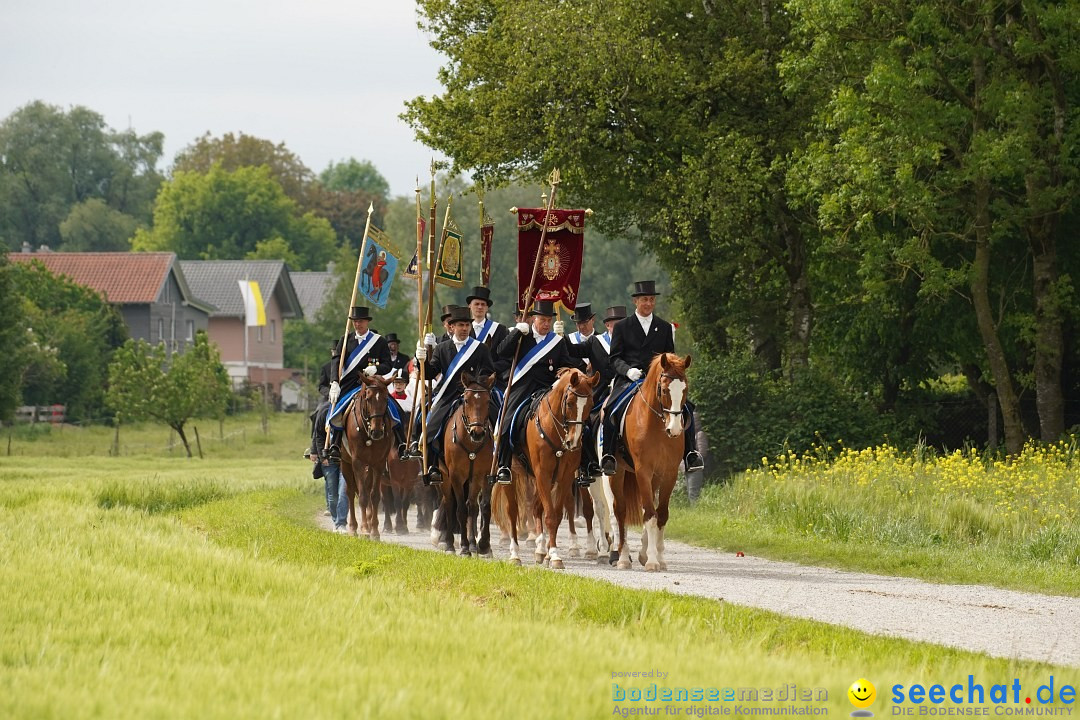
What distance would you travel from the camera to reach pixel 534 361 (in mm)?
17641

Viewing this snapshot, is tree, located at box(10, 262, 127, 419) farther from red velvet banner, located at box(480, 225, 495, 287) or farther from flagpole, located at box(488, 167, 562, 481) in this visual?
flagpole, located at box(488, 167, 562, 481)

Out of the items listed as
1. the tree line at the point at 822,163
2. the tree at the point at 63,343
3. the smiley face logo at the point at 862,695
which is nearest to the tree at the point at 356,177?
the tree at the point at 63,343

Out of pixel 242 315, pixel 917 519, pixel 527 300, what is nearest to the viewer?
pixel 527 300

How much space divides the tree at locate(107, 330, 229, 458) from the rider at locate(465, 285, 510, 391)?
125ft

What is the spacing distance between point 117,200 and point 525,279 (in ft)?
430

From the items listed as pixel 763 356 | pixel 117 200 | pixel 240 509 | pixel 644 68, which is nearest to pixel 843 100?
pixel 644 68

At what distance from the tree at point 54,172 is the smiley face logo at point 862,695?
13448cm

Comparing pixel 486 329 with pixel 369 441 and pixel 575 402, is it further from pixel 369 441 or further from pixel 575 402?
pixel 369 441

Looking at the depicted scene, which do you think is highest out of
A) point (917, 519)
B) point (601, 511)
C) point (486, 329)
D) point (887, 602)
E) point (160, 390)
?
point (486, 329)

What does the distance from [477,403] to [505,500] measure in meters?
1.70

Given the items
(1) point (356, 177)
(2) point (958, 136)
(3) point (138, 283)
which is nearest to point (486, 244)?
(2) point (958, 136)

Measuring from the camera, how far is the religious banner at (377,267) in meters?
21.6

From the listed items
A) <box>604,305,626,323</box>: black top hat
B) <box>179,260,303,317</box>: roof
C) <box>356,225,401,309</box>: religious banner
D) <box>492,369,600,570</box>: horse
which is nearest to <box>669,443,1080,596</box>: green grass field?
<box>492,369,600,570</box>: horse

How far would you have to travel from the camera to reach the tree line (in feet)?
86.3
